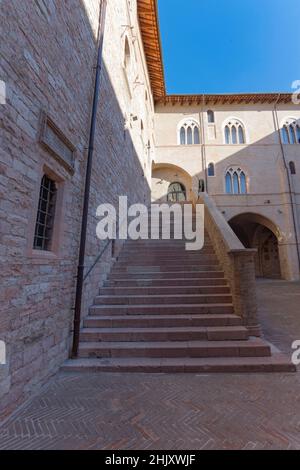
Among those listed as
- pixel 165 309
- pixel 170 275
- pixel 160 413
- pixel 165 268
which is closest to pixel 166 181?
pixel 165 268

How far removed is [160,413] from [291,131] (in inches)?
860

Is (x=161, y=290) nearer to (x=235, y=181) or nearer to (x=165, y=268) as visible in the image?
(x=165, y=268)

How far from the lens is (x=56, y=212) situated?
376 cm

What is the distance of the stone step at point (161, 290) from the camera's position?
5.38 metres

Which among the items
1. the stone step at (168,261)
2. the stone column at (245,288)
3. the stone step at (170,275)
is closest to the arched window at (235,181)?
the stone step at (168,261)

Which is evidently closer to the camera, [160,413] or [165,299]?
[160,413]

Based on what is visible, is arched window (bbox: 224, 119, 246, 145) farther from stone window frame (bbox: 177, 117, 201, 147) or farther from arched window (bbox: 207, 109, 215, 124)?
stone window frame (bbox: 177, 117, 201, 147)

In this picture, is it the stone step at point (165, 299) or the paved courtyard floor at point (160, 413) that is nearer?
the paved courtyard floor at point (160, 413)

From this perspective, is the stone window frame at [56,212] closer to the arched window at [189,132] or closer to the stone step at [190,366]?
the stone step at [190,366]

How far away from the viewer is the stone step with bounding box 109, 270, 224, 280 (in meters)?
5.95

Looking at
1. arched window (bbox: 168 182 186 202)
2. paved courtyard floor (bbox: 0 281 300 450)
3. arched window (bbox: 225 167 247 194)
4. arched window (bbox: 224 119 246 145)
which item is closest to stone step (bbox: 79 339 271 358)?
paved courtyard floor (bbox: 0 281 300 450)

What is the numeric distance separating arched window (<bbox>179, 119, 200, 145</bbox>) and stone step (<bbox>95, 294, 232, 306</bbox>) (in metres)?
16.2

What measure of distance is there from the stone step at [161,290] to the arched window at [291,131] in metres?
17.9
